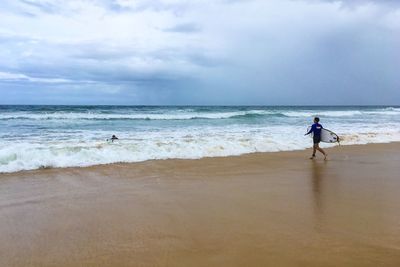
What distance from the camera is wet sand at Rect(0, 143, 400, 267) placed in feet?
12.1

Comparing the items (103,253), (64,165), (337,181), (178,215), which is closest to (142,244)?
(103,253)

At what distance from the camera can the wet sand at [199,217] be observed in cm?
369

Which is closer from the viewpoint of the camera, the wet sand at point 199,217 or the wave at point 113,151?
the wet sand at point 199,217

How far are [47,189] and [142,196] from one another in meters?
1.78

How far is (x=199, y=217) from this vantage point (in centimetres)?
491

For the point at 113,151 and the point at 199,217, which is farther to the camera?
the point at 113,151

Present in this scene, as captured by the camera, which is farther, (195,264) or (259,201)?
(259,201)

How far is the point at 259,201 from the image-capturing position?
5719 millimetres

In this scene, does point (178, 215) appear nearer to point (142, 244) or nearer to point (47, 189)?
point (142, 244)

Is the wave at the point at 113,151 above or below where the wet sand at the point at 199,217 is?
above

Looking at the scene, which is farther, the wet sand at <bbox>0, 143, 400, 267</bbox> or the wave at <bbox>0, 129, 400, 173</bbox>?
the wave at <bbox>0, 129, 400, 173</bbox>

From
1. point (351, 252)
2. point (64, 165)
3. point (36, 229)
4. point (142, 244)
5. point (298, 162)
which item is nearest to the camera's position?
point (351, 252)

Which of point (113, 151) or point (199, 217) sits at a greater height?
point (113, 151)

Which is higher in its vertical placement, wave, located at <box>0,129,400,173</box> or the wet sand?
wave, located at <box>0,129,400,173</box>
